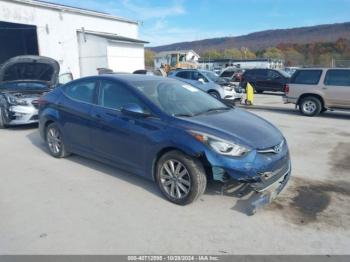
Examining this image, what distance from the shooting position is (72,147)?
571 cm

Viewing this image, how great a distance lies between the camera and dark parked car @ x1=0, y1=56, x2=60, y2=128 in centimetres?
859

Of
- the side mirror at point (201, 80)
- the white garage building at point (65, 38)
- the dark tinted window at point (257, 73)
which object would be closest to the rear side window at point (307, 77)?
the side mirror at point (201, 80)

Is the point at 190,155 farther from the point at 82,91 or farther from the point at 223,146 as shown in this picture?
the point at 82,91

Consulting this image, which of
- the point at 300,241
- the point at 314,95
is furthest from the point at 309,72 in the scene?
the point at 300,241

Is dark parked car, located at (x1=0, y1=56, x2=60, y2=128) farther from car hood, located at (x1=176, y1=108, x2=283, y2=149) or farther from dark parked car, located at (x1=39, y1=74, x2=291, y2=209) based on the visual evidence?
car hood, located at (x1=176, y1=108, x2=283, y2=149)

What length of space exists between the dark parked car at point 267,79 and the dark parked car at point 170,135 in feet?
55.4

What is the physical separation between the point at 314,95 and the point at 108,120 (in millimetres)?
9247

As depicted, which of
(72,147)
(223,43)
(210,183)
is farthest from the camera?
(223,43)

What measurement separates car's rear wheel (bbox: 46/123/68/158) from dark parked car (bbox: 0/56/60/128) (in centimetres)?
283

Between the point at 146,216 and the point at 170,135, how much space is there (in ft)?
3.37

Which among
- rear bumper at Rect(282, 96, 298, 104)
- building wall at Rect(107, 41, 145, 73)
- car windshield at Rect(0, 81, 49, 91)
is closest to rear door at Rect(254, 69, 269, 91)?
rear bumper at Rect(282, 96, 298, 104)

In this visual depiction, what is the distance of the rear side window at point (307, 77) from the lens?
1178 centimetres

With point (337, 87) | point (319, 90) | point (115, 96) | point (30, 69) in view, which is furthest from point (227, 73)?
point (115, 96)

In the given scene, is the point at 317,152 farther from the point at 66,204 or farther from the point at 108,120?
the point at 66,204
